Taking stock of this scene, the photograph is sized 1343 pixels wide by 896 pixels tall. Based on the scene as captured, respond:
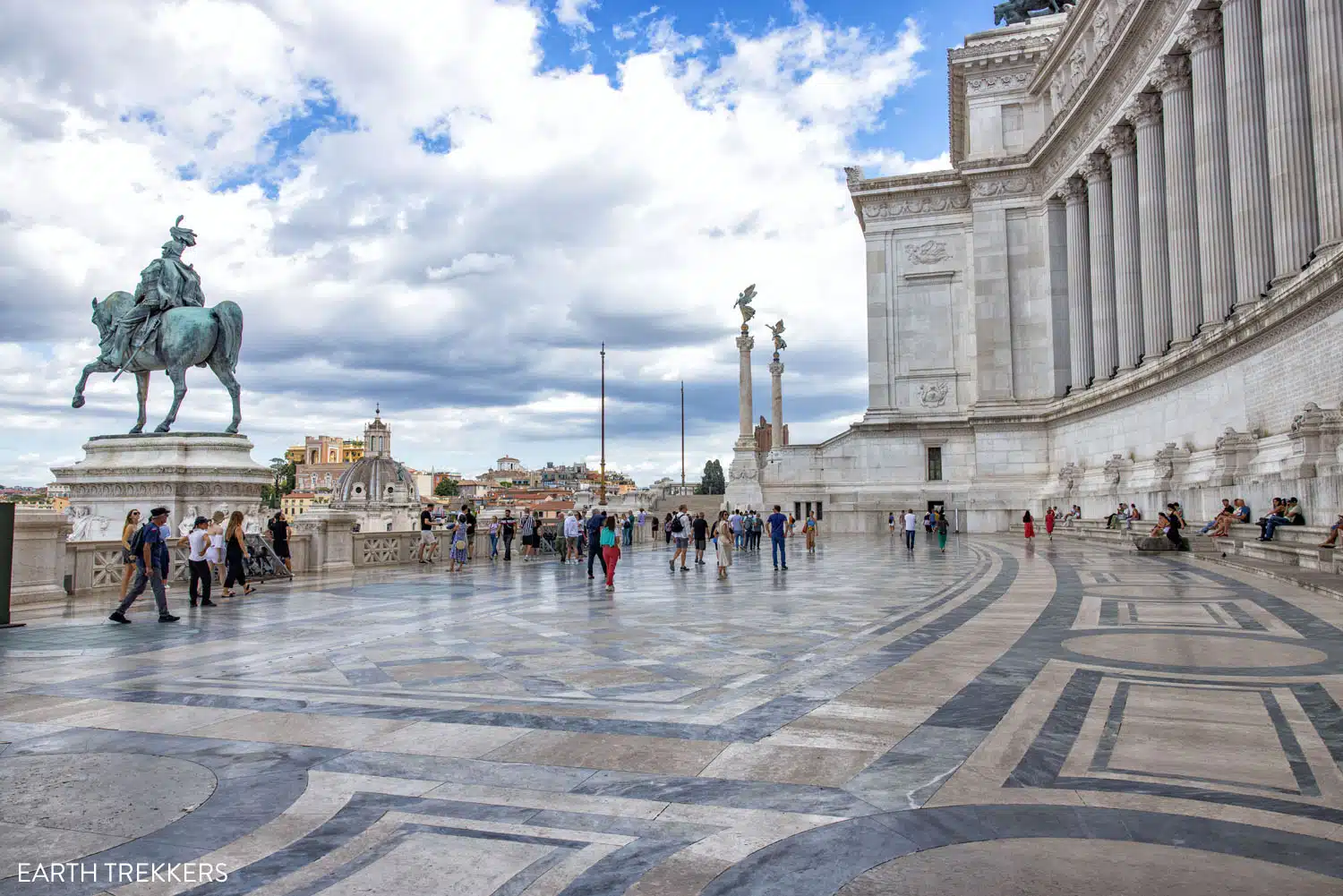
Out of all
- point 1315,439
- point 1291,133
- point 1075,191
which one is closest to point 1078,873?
point 1315,439

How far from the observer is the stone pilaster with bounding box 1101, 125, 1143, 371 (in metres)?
37.1

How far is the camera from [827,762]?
5441mm

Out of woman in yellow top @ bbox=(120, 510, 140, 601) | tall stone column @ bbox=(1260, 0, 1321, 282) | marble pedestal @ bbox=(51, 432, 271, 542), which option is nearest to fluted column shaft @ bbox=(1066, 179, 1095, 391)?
tall stone column @ bbox=(1260, 0, 1321, 282)

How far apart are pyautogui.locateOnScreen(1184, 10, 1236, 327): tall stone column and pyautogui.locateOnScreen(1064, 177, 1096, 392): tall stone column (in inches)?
496

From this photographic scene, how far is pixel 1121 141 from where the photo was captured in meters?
37.6

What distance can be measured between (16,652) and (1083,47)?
46031 millimetres

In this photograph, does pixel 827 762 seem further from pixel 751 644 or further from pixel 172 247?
pixel 172 247

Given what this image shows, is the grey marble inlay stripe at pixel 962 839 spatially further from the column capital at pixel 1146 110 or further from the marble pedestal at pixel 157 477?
the column capital at pixel 1146 110

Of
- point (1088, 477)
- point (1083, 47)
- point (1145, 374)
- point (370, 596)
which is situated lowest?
point (370, 596)

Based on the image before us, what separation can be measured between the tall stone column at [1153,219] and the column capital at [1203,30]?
182 inches

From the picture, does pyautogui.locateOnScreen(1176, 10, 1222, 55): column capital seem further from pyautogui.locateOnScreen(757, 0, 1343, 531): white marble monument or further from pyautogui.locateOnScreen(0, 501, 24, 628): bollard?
pyautogui.locateOnScreen(0, 501, 24, 628): bollard

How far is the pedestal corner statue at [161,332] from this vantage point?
25.8 metres

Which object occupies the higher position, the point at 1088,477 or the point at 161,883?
the point at 1088,477

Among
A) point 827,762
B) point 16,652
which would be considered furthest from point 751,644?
point 16,652
